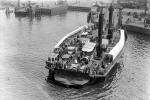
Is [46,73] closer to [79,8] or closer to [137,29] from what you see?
[137,29]

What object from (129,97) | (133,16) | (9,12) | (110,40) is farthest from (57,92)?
(9,12)

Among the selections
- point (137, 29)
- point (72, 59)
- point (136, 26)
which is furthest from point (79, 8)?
point (72, 59)

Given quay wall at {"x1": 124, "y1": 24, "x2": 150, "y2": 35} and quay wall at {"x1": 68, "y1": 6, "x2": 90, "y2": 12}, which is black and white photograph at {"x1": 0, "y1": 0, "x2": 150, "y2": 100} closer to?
quay wall at {"x1": 124, "y1": 24, "x2": 150, "y2": 35}

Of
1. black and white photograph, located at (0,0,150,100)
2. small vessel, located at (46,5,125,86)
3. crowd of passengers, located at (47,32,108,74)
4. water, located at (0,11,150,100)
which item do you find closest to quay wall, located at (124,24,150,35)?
water, located at (0,11,150,100)

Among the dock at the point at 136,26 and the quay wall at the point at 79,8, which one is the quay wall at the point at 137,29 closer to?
the dock at the point at 136,26

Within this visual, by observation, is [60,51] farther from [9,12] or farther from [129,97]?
[9,12]

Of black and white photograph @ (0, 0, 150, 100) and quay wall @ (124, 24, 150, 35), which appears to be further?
quay wall @ (124, 24, 150, 35)

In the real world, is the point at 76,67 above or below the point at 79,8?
below

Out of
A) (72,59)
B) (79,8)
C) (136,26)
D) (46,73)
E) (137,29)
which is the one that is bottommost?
(46,73)
